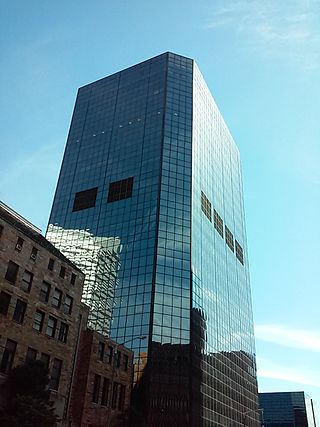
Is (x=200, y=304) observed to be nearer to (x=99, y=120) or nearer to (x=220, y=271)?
(x=220, y=271)

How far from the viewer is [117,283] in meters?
95.7

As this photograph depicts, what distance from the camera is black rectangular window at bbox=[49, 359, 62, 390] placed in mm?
46053

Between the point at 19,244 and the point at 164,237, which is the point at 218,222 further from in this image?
the point at 19,244

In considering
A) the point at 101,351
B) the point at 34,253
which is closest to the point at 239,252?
the point at 101,351

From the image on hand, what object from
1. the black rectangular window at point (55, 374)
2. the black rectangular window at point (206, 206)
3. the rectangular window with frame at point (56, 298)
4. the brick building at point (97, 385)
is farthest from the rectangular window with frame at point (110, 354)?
the black rectangular window at point (206, 206)

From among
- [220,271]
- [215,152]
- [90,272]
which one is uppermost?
[215,152]

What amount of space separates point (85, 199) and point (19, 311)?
75.3 m

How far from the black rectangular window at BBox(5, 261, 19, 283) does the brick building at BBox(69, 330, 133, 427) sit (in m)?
14.6

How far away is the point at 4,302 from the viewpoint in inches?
1652

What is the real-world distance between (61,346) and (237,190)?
383 ft

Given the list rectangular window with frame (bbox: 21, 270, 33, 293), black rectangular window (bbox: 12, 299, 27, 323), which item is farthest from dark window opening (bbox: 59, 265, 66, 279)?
black rectangular window (bbox: 12, 299, 27, 323)

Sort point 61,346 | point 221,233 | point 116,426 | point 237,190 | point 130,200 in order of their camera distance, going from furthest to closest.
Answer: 1. point 237,190
2. point 221,233
3. point 130,200
4. point 116,426
5. point 61,346

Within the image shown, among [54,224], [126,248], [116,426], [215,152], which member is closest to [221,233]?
[215,152]

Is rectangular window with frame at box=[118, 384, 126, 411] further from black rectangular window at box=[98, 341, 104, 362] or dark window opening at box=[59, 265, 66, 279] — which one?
dark window opening at box=[59, 265, 66, 279]
